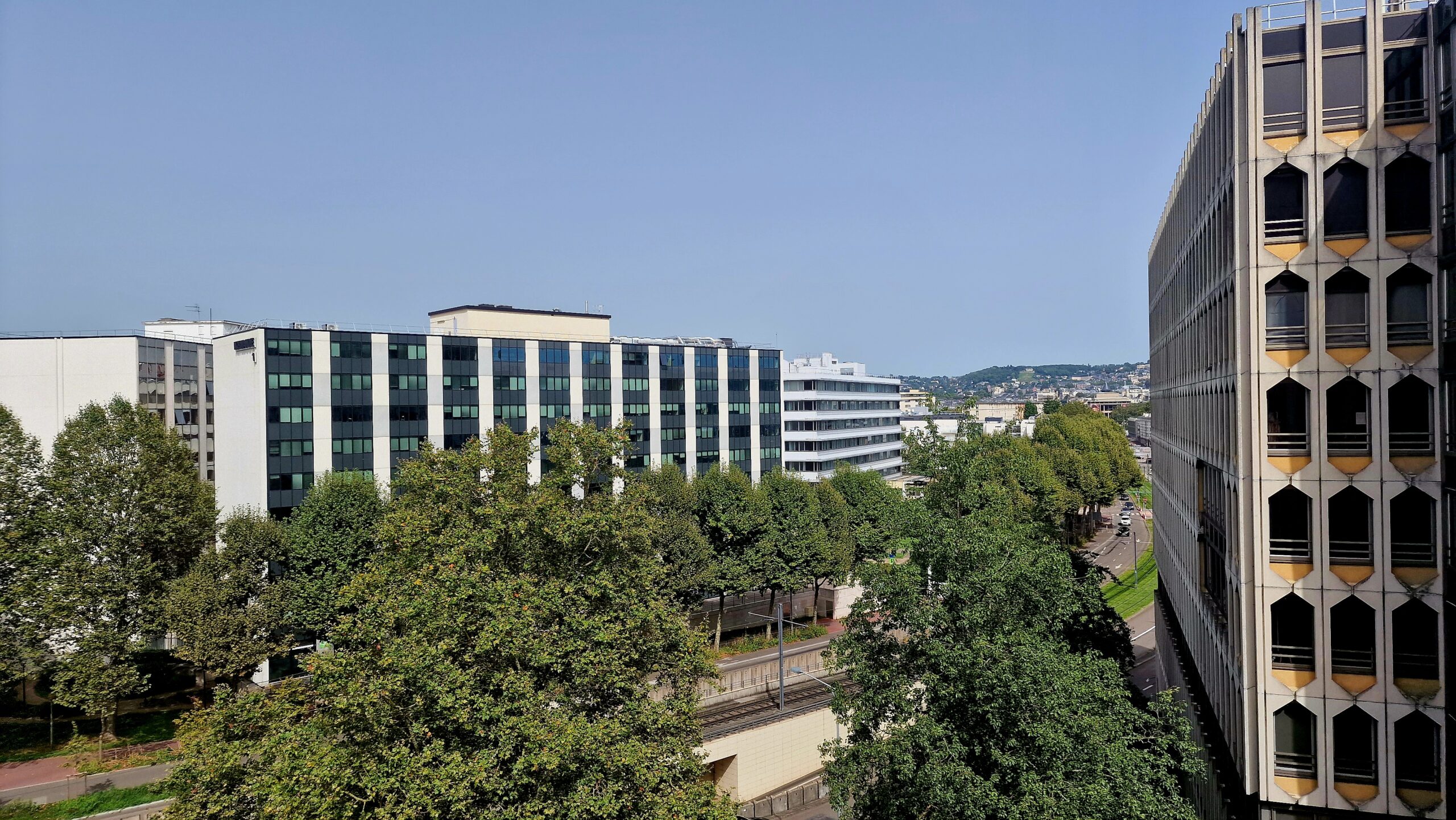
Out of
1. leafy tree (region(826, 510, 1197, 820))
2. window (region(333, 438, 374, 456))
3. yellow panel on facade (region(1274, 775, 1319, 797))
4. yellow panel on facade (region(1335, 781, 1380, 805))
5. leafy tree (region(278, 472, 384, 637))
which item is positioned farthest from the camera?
window (region(333, 438, 374, 456))

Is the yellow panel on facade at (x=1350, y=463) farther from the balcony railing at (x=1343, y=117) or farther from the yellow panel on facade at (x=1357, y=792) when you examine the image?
the balcony railing at (x=1343, y=117)

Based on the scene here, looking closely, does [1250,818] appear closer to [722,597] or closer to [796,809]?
[796,809]

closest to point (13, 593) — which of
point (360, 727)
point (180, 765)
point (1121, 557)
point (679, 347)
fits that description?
point (180, 765)

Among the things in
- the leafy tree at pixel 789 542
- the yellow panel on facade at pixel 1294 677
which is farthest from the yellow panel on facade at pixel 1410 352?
the leafy tree at pixel 789 542

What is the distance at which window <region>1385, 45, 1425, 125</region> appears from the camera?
2278cm

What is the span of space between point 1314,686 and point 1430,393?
8670mm

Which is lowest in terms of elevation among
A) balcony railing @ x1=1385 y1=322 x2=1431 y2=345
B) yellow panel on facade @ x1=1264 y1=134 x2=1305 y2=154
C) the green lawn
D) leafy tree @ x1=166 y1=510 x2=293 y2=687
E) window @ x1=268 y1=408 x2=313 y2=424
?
the green lawn

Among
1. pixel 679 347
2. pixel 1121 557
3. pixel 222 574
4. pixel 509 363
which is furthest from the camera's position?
pixel 1121 557

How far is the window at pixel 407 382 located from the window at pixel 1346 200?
209 ft

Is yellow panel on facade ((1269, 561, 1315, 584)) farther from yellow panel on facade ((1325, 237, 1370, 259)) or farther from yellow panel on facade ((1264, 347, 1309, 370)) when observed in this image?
yellow panel on facade ((1325, 237, 1370, 259))

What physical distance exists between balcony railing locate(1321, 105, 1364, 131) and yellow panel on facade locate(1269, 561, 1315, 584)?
1238cm

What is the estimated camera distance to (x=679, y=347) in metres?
87.2

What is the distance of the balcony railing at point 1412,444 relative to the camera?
22703 millimetres

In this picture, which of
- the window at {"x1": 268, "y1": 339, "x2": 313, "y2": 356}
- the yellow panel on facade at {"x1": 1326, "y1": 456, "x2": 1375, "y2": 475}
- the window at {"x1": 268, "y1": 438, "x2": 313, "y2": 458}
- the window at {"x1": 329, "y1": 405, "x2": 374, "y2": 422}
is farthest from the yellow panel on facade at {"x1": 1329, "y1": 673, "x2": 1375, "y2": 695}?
the window at {"x1": 268, "y1": 339, "x2": 313, "y2": 356}
